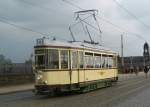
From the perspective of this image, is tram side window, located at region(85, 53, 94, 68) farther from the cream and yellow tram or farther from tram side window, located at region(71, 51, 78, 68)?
tram side window, located at region(71, 51, 78, 68)

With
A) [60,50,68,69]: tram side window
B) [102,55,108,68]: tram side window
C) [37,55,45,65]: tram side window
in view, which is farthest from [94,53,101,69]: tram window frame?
[37,55,45,65]: tram side window

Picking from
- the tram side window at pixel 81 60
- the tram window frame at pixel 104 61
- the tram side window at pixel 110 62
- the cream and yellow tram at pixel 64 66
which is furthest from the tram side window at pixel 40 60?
the tram side window at pixel 110 62

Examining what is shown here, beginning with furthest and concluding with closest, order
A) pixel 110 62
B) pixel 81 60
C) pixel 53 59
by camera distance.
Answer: pixel 110 62 < pixel 81 60 < pixel 53 59

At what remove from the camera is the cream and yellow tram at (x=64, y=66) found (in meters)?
25.7

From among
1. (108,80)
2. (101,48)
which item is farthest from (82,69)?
(108,80)

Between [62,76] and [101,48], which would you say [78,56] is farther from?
[101,48]

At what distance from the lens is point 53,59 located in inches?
1025

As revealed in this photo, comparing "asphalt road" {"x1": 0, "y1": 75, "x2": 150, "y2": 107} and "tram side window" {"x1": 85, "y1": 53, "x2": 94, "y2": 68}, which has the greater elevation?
"tram side window" {"x1": 85, "y1": 53, "x2": 94, "y2": 68}

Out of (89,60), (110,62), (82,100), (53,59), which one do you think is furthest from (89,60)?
(82,100)

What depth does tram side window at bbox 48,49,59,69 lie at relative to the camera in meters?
25.9

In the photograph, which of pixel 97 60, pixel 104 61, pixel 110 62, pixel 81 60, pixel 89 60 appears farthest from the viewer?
pixel 110 62

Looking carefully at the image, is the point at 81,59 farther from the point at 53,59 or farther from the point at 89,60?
the point at 53,59

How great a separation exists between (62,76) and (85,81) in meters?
3.19

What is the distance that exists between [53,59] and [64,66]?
97cm
